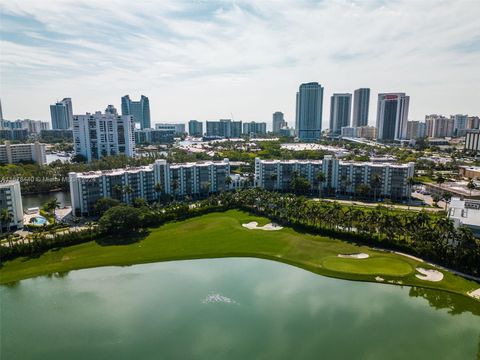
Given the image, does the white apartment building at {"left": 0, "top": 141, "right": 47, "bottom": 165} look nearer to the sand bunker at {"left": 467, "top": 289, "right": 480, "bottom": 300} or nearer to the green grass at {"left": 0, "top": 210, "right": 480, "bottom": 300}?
the green grass at {"left": 0, "top": 210, "right": 480, "bottom": 300}

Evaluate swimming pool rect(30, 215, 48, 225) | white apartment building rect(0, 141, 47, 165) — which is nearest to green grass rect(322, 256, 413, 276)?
swimming pool rect(30, 215, 48, 225)

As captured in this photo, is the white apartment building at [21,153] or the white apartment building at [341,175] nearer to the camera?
the white apartment building at [341,175]

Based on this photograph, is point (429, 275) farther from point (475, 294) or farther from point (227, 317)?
point (227, 317)

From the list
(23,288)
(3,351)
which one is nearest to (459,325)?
(3,351)

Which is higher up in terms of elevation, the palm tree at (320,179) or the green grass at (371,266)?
the palm tree at (320,179)

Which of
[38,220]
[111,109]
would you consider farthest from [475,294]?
[111,109]

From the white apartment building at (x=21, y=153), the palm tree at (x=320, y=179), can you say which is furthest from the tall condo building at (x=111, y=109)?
the palm tree at (x=320, y=179)

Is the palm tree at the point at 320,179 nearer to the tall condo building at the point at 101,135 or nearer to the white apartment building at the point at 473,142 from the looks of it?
the tall condo building at the point at 101,135
